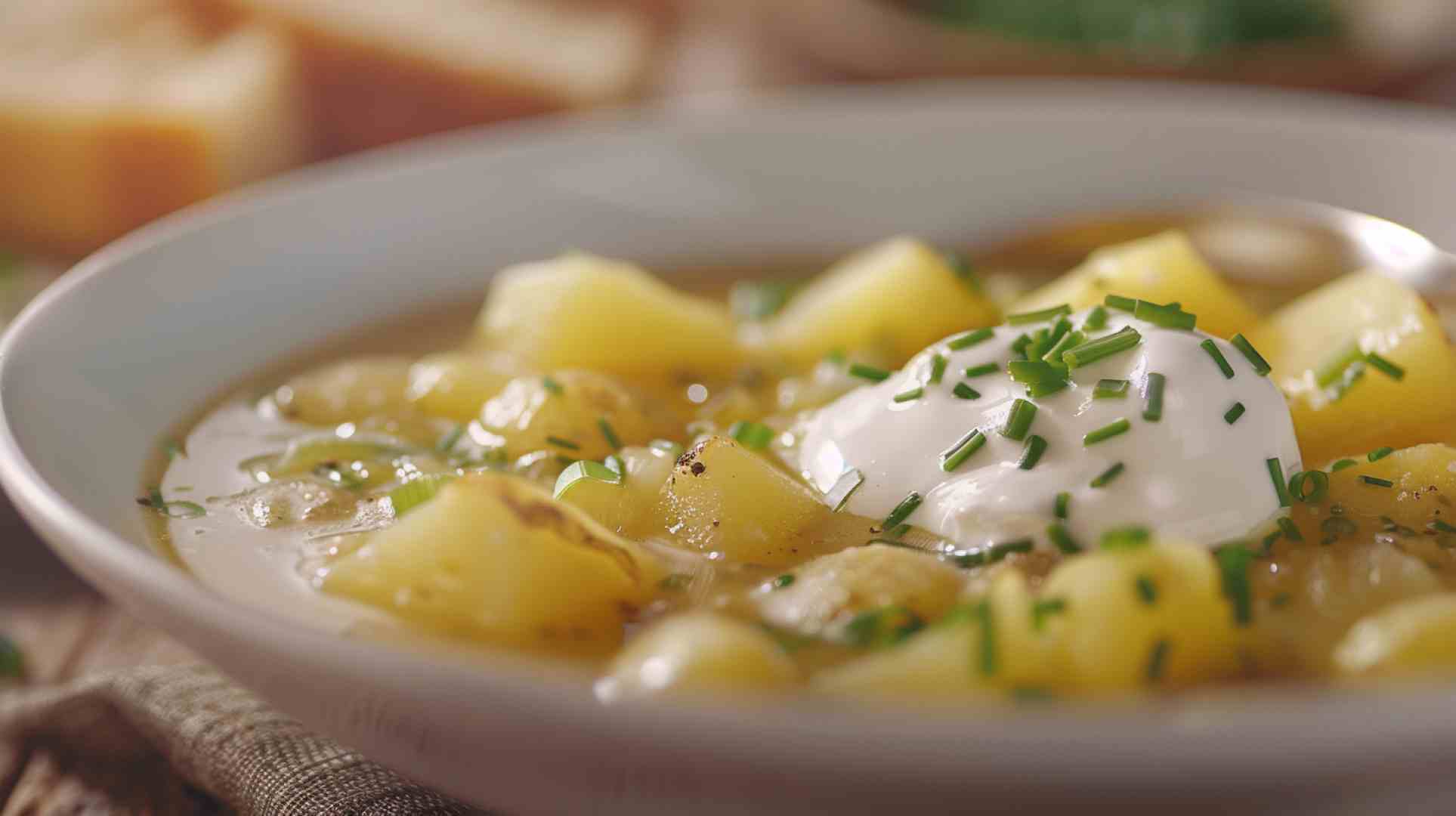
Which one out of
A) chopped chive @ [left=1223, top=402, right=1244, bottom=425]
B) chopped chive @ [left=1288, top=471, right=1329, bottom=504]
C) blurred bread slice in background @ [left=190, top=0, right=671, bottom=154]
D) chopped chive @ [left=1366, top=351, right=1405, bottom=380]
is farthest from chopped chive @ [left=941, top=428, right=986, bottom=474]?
blurred bread slice in background @ [left=190, top=0, right=671, bottom=154]

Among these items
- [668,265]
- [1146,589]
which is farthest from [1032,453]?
[668,265]

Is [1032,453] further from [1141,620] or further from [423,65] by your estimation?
[423,65]

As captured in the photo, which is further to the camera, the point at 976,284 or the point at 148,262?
the point at 976,284

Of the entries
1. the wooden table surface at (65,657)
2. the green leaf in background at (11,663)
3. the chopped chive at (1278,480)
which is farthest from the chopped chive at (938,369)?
the green leaf in background at (11,663)

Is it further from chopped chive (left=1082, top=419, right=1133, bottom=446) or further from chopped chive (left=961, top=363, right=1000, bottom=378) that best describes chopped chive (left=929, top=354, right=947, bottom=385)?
chopped chive (left=1082, top=419, right=1133, bottom=446)

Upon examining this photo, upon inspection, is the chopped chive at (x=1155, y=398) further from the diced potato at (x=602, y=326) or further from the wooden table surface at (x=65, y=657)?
the wooden table surface at (x=65, y=657)

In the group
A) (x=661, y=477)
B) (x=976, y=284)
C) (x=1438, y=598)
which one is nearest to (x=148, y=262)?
(x=661, y=477)

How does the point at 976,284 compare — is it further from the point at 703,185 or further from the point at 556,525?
the point at 556,525
